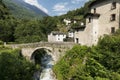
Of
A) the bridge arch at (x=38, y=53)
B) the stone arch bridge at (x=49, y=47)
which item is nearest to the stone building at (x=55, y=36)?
the bridge arch at (x=38, y=53)

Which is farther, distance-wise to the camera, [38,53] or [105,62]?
[38,53]

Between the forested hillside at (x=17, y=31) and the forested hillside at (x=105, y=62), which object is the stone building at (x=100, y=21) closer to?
the forested hillside at (x=105, y=62)

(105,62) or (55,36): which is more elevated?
(55,36)

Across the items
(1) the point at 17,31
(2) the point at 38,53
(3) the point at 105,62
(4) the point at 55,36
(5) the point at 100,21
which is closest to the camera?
(3) the point at 105,62

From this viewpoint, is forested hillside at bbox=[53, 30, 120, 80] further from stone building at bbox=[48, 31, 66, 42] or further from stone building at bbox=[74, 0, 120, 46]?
stone building at bbox=[48, 31, 66, 42]

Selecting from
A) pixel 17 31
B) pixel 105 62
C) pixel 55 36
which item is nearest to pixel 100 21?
pixel 105 62

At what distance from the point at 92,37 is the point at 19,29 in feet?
122

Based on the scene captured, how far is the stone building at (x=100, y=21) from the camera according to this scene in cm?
4156

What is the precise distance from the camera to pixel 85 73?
31359 millimetres

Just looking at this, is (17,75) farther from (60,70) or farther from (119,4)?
(119,4)

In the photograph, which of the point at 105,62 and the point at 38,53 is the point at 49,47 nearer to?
the point at 38,53

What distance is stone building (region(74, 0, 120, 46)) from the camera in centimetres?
4156

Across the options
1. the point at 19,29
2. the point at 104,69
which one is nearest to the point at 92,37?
the point at 104,69

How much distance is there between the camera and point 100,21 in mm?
45125
